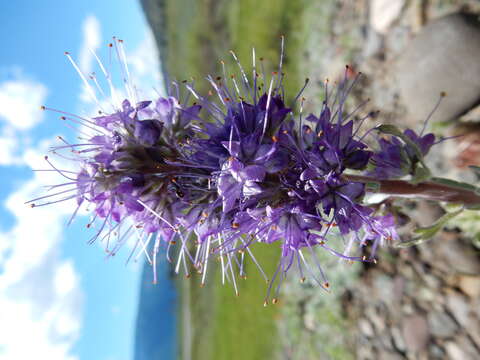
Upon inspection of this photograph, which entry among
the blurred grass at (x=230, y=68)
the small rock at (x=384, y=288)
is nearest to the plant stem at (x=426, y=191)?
the small rock at (x=384, y=288)

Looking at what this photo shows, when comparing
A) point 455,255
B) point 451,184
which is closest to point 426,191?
point 451,184

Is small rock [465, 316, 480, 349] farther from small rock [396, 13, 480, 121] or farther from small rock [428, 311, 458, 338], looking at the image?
small rock [396, 13, 480, 121]

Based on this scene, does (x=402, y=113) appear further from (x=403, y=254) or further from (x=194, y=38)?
(x=194, y=38)

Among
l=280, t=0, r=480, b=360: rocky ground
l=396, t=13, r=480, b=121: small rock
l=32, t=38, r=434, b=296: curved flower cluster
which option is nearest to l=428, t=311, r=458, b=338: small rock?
l=280, t=0, r=480, b=360: rocky ground

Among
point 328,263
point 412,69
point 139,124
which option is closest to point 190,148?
point 139,124

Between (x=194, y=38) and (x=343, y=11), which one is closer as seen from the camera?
(x=343, y=11)
